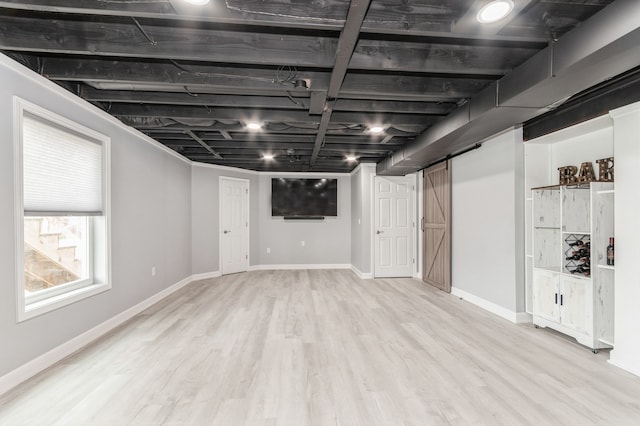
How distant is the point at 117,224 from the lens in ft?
12.3

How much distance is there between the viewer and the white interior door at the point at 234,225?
6.94 metres

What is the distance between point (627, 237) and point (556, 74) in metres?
1.56

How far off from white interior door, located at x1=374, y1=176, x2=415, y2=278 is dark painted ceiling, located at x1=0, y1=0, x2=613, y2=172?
2886 millimetres

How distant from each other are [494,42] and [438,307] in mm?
3328

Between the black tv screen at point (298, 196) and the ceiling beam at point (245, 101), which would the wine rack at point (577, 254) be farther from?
the black tv screen at point (298, 196)

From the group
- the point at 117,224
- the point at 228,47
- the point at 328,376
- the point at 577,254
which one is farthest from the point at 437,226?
the point at 117,224

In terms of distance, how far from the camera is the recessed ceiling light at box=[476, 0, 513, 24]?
1746 millimetres

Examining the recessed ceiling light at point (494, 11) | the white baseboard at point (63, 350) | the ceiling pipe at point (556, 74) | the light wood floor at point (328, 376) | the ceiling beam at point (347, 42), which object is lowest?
the light wood floor at point (328, 376)

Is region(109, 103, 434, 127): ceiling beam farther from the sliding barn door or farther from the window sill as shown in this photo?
the sliding barn door

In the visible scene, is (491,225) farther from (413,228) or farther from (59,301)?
(59,301)

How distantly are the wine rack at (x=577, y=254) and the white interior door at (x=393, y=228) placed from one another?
3.38 m

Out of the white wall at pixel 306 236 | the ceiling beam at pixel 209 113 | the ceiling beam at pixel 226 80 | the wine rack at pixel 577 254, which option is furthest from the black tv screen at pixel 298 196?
the wine rack at pixel 577 254

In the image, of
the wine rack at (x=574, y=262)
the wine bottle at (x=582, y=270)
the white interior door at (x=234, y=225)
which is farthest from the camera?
the white interior door at (x=234, y=225)

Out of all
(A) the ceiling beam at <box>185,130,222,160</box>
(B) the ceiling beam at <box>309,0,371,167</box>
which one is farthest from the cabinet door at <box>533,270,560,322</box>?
(A) the ceiling beam at <box>185,130,222,160</box>
